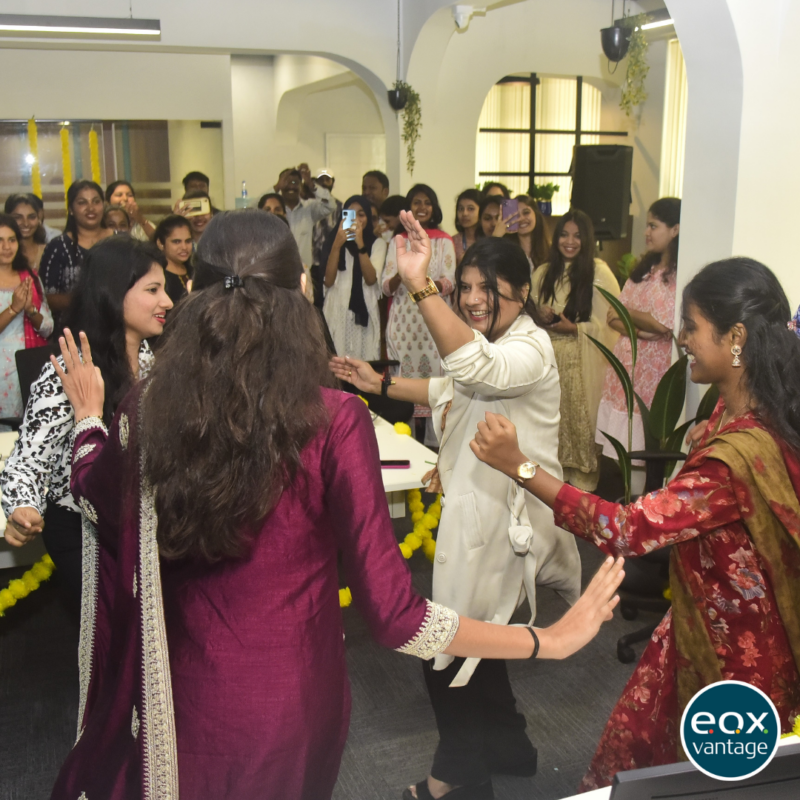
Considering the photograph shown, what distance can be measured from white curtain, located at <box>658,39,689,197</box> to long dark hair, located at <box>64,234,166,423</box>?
23.5 feet

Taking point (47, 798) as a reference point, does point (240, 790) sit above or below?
above

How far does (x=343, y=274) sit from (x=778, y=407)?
14.6 feet

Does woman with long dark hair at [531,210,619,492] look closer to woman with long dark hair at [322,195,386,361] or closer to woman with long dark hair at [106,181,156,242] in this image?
woman with long dark hair at [322,195,386,361]

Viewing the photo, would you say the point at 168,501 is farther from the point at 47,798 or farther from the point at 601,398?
the point at 601,398

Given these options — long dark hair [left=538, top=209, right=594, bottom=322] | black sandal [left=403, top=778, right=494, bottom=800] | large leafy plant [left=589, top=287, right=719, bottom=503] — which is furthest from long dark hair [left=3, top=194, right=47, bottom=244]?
black sandal [left=403, top=778, right=494, bottom=800]

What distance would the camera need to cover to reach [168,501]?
108 centimetres

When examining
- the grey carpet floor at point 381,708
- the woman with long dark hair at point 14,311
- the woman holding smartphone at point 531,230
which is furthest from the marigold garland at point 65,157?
the grey carpet floor at point 381,708

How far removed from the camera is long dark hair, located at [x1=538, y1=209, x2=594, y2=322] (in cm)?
430

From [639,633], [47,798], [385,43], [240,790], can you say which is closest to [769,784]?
[240,790]

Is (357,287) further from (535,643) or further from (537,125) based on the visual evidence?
(537,125)

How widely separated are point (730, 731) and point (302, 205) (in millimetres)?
6421

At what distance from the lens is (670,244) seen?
407 cm

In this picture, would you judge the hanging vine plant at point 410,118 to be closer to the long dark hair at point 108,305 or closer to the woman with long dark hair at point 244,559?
the long dark hair at point 108,305

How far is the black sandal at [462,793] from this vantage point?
2064 mm
